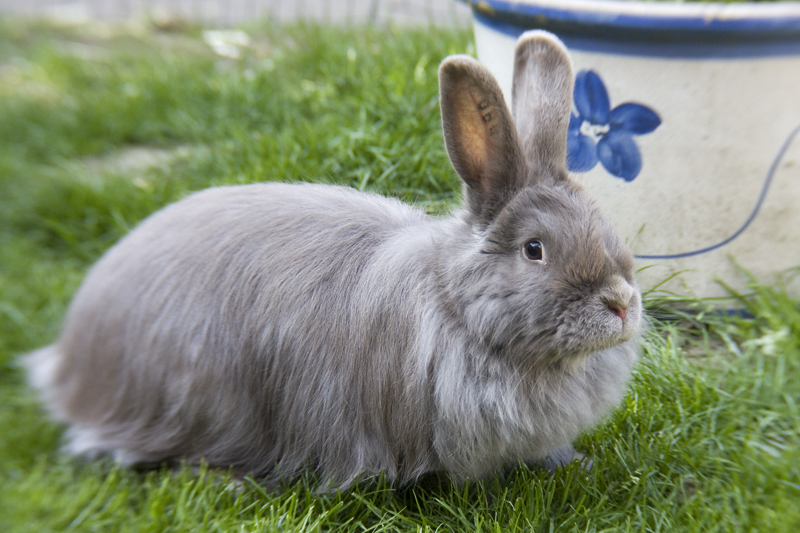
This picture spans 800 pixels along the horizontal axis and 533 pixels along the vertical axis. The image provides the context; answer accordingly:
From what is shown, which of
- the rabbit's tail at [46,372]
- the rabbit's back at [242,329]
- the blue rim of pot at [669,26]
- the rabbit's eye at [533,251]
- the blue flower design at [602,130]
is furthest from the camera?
the rabbit's tail at [46,372]

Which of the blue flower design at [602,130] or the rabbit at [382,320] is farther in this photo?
the blue flower design at [602,130]

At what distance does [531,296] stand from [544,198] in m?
Result: 0.32

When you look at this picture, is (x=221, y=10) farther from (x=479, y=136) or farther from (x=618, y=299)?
(x=618, y=299)

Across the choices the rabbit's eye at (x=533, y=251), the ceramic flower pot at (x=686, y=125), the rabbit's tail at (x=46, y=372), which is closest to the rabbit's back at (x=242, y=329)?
the rabbit's tail at (x=46, y=372)

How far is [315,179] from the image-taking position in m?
3.57

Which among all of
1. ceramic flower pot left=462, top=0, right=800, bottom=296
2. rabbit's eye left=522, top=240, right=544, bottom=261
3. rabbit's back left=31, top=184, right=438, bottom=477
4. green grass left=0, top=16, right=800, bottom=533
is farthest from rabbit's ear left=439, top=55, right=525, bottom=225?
green grass left=0, top=16, right=800, bottom=533

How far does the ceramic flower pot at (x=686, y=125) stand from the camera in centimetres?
285

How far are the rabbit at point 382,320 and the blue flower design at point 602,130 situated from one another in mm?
584

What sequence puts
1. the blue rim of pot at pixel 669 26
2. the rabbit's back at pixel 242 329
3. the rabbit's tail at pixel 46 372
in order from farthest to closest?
the rabbit's tail at pixel 46 372
the blue rim of pot at pixel 669 26
the rabbit's back at pixel 242 329

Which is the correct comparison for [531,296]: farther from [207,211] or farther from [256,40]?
[256,40]

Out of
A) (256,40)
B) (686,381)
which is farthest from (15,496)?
(256,40)

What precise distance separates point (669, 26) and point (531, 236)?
110cm

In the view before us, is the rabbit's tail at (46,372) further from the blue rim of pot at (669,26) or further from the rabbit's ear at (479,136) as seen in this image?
the blue rim of pot at (669,26)

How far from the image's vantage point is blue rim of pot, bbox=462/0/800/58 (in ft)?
9.09
